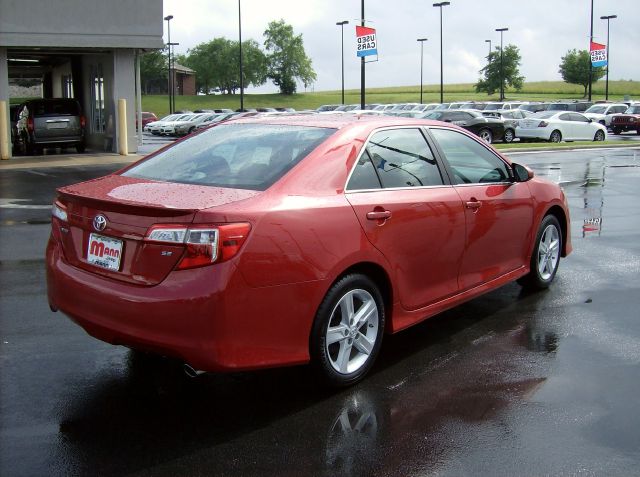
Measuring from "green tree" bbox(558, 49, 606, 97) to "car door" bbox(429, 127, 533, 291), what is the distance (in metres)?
85.2

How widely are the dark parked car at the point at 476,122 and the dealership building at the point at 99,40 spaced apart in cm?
1321

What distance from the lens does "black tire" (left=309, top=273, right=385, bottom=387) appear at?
4.14 m

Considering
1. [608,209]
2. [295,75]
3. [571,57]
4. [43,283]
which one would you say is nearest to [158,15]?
[608,209]

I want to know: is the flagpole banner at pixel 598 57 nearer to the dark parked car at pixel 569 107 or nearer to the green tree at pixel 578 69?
the dark parked car at pixel 569 107

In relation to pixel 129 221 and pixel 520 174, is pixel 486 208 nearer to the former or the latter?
pixel 520 174

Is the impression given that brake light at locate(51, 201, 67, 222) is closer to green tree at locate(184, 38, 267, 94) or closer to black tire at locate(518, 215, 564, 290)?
black tire at locate(518, 215, 564, 290)

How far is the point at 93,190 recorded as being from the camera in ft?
14.2

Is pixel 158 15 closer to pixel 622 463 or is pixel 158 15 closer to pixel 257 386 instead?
pixel 257 386

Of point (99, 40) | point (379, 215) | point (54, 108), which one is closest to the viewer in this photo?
point (379, 215)

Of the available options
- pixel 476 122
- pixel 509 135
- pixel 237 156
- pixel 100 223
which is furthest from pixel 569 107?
pixel 100 223

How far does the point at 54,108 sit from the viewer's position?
77.3 feet

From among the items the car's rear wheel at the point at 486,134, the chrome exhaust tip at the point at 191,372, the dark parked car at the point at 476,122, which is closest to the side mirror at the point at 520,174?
the chrome exhaust tip at the point at 191,372

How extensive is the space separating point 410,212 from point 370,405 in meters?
1.26

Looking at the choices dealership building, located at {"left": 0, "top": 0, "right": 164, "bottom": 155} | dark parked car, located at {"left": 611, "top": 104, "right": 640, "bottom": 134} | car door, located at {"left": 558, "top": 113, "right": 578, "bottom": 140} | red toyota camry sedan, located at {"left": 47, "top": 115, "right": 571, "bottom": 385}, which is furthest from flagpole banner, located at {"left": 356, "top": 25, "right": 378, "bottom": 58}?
red toyota camry sedan, located at {"left": 47, "top": 115, "right": 571, "bottom": 385}
